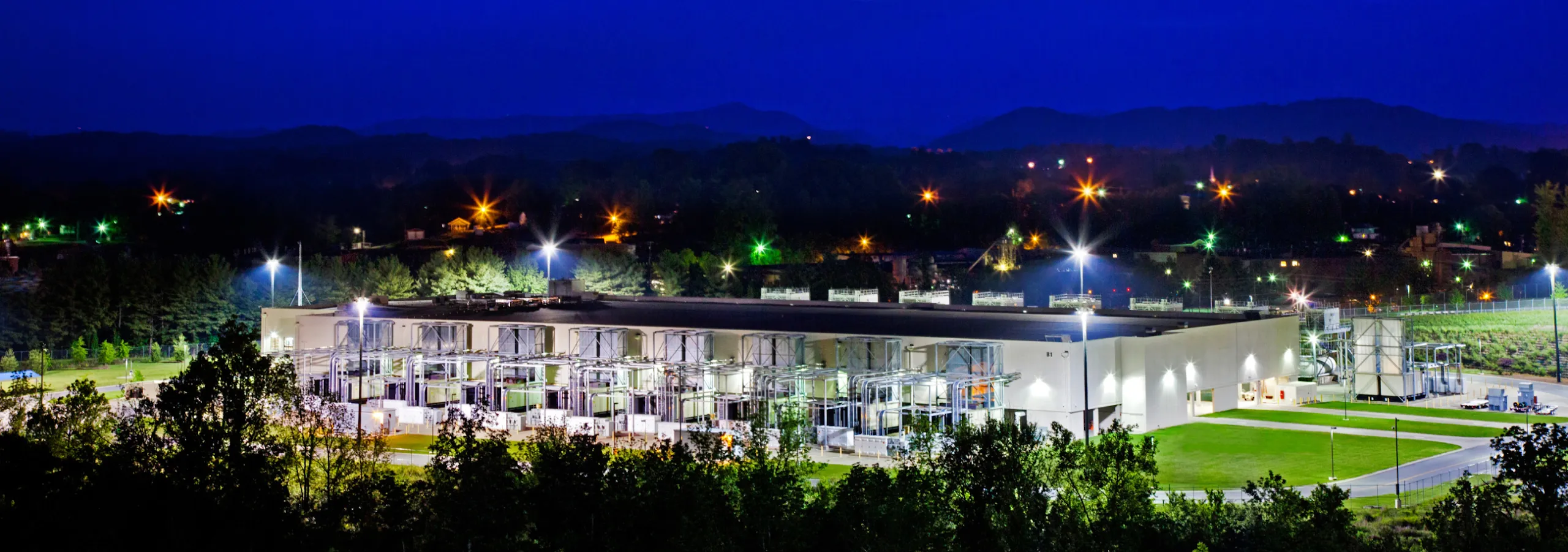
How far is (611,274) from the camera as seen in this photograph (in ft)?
253

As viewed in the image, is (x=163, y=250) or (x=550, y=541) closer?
(x=550, y=541)

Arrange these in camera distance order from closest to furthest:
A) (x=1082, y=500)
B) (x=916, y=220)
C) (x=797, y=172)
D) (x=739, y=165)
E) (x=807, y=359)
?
(x=1082, y=500), (x=807, y=359), (x=916, y=220), (x=797, y=172), (x=739, y=165)

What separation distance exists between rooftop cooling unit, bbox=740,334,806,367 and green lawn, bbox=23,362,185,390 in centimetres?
2535

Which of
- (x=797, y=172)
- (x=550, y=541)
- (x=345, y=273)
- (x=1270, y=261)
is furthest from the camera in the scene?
(x=797, y=172)

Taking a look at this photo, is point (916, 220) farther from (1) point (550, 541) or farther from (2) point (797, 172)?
(1) point (550, 541)

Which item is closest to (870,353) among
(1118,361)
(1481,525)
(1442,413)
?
(1118,361)

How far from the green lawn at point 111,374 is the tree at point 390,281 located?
458 inches

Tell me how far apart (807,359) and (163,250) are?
83.0 metres

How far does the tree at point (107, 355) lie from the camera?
63.1 m

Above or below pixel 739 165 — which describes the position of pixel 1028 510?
below

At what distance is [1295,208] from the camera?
12262cm

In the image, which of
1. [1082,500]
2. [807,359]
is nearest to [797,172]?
[807,359]

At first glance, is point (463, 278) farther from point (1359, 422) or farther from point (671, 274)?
point (1359, 422)

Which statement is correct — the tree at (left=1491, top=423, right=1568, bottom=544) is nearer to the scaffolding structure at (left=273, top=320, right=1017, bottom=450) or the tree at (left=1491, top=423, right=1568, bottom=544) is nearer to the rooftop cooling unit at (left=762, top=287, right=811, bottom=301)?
the scaffolding structure at (left=273, top=320, right=1017, bottom=450)
